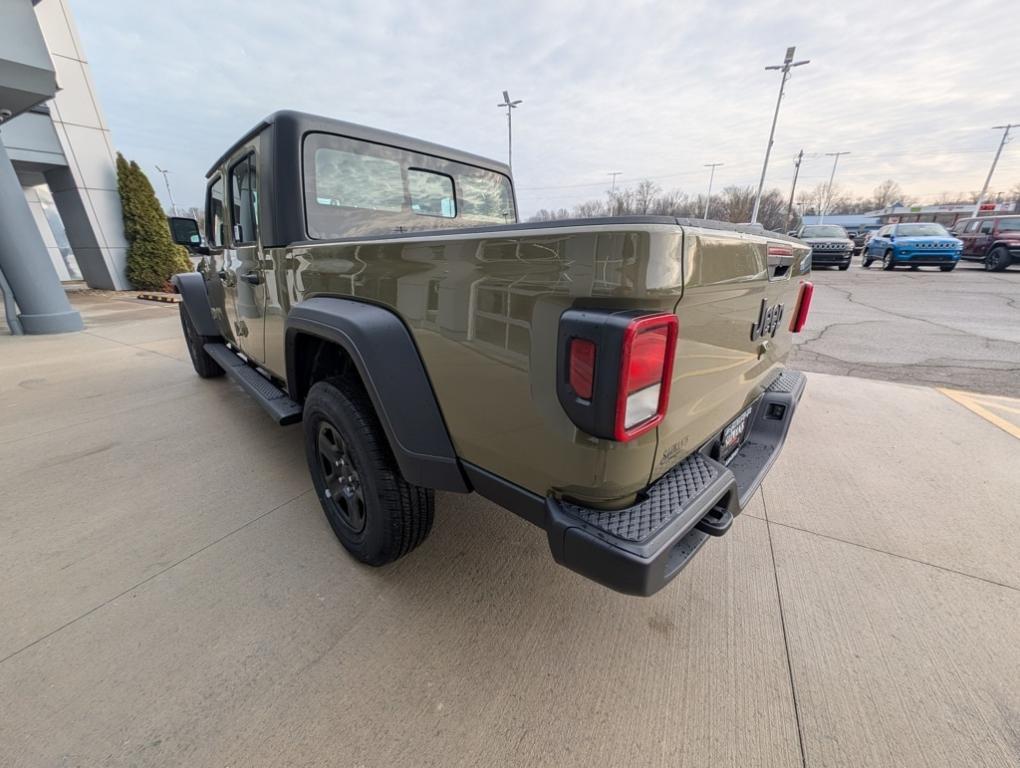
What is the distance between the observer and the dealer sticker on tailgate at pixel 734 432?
174 centimetres

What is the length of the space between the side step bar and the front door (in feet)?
0.51

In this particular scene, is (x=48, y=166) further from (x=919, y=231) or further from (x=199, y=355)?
(x=919, y=231)

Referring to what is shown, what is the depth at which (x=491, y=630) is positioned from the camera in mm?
1753

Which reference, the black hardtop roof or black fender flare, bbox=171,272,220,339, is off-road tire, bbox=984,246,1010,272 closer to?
the black hardtop roof

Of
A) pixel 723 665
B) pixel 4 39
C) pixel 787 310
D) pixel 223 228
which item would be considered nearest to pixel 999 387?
pixel 787 310

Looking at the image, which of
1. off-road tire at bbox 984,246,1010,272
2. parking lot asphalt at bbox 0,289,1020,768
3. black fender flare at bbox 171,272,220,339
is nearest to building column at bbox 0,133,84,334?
black fender flare at bbox 171,272,220,339

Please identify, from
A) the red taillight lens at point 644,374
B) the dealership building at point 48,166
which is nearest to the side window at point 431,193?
the red taillight lens at point 644,374

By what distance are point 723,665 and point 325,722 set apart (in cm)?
142

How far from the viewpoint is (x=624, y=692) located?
1503 mm

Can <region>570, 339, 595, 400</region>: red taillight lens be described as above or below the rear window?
below

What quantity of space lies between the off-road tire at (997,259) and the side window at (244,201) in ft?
70.5

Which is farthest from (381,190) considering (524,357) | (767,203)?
(767,203)

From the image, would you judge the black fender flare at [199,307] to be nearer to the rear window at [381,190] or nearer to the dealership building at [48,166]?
the rear window at [381,190]

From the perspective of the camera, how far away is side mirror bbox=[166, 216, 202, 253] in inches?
153
